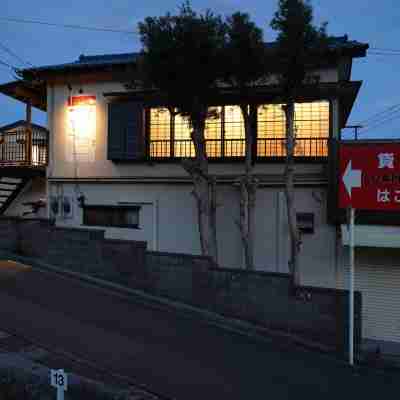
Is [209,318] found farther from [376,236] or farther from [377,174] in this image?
[377,174]

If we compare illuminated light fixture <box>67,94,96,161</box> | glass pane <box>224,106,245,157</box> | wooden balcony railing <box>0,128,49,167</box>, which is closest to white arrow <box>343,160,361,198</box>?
glass pane <box>224,106,245,157</box>

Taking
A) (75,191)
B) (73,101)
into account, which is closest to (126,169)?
(75,191)

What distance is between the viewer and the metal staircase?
615 inches

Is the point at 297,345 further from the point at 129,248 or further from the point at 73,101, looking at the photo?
the point at 73,101

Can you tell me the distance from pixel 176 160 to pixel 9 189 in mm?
7410

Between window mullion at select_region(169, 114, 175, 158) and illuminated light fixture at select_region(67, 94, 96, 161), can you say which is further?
illuminated light fixture at select_region(67, 94, 96, 161)

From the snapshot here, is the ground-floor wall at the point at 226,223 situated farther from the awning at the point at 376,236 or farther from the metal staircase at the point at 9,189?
the metal staircase at the point at 9,189

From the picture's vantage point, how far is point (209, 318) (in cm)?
891

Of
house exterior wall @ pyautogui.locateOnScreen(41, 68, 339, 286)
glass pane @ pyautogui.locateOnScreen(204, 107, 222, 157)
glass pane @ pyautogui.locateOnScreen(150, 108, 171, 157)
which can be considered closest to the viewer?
house exterior wall @ pyautogui.locateOnScreen(41, 68, 339, 286)

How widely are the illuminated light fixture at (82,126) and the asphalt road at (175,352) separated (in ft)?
19.5

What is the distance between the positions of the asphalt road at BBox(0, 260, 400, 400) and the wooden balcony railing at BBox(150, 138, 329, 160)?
5300 mm

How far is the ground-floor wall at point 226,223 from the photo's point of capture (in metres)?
11.4

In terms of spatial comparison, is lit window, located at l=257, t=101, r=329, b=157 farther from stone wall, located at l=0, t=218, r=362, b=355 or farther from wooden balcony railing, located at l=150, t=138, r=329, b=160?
stone wall, located at l=0, t=218, r=362, b=355

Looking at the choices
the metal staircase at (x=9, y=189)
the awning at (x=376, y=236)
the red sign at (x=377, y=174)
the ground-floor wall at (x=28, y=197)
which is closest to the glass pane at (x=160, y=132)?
the ground-floor wall at (x=28, y=197)
